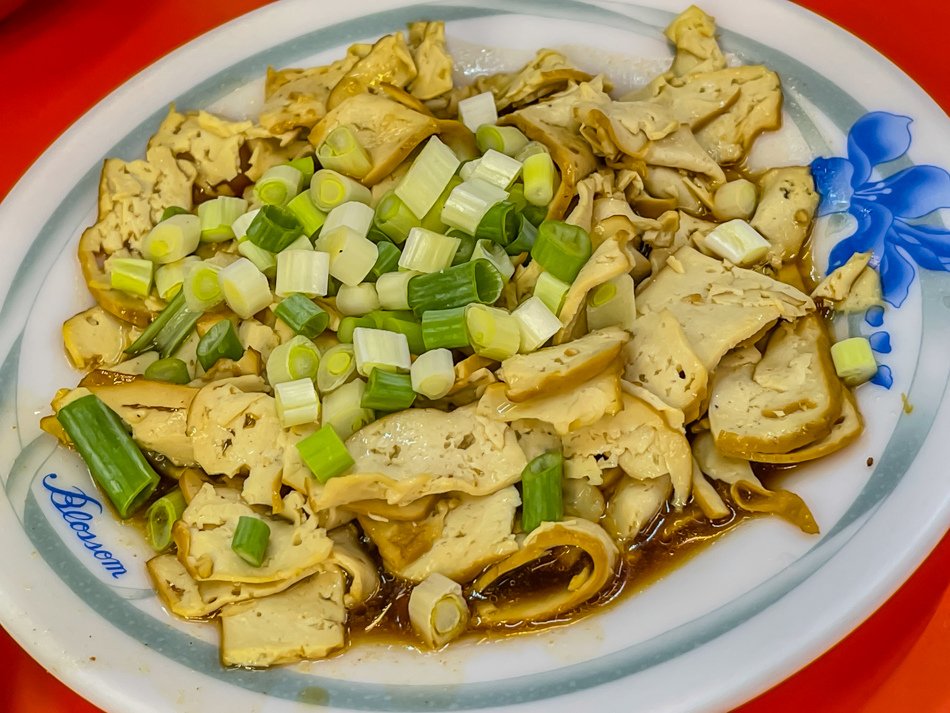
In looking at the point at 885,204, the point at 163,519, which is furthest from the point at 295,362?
the point at 885,204

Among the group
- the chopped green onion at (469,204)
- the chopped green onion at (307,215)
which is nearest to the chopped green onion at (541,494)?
the chopped green onion at (469,204)

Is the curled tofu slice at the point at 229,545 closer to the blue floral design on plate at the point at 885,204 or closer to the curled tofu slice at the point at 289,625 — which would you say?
the curled tofu slice at the point at 289,625

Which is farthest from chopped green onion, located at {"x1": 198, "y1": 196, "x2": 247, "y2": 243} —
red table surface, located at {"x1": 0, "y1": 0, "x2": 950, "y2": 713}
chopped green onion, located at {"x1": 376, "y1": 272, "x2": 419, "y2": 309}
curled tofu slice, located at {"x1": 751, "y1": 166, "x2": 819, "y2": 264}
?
curled tofu slice, located at {"x1": 751, "y1": 166, "x2": 819, "y2": 264}

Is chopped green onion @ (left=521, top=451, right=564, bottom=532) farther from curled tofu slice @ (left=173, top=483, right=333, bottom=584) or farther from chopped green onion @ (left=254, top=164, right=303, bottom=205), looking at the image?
chopped green onion @ (left=254, top=164, right=303, bottom=205)

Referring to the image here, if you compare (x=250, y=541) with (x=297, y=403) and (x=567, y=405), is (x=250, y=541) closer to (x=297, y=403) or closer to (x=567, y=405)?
(x=297, y=403)

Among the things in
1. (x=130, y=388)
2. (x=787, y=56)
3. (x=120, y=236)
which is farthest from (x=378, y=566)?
(x=787, y=56)

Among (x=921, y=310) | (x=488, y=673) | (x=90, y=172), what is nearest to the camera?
(x=488, y=673)

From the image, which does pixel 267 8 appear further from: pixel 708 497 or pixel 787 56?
pixel 708 497
